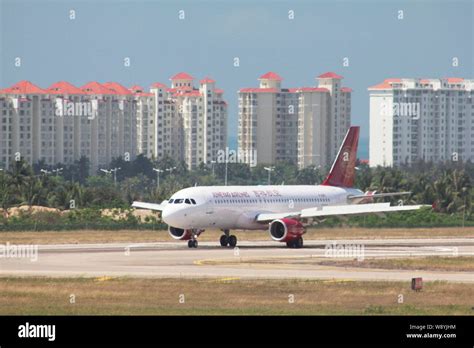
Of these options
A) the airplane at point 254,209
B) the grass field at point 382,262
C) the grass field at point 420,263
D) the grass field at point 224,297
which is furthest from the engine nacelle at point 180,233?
the grass field at point 224,297

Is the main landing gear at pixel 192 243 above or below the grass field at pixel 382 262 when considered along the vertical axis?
above

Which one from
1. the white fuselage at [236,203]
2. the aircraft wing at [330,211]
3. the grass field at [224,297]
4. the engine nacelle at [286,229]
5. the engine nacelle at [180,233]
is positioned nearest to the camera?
the grass field at [224,297]

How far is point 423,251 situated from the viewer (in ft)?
252

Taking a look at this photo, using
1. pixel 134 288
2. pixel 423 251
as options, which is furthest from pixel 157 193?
pixel 134 288

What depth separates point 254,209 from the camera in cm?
8344

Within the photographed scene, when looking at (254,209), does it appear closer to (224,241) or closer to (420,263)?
(224,241)

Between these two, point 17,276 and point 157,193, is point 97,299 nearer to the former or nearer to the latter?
point 17,276

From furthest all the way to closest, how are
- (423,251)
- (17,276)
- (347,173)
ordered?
(347,173)
(423,251)
(17,276)

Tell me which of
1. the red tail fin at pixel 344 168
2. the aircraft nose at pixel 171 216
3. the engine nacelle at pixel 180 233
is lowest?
the engine nacelle at pixel 180 233

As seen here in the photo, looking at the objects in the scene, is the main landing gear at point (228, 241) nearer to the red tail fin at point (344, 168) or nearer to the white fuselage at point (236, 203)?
the white fuselage at point (236, 203)

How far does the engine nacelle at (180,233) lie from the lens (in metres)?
81.1

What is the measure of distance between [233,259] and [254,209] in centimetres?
1433

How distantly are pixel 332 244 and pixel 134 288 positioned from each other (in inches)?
1280

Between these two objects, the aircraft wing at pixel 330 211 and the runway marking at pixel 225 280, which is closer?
the runway marking at pixel 225 280
